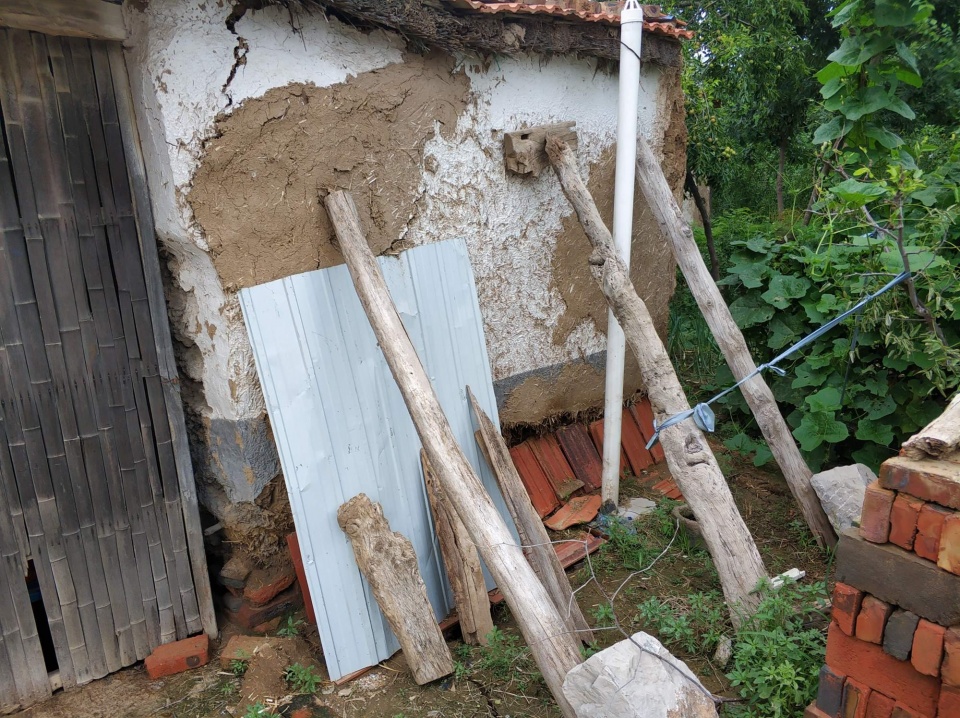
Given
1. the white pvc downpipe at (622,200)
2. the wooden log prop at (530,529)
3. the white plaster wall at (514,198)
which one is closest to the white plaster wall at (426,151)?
the white plaster wall at (514,198)

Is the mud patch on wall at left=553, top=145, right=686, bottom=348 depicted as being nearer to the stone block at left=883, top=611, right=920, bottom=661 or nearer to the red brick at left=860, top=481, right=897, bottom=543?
the red brick at left=860, top=481, right=897, bottom=543

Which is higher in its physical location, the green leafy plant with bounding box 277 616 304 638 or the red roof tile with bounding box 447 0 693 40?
the red roof tile with bounding box 447 0 693 40

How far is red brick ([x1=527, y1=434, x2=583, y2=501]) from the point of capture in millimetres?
4203

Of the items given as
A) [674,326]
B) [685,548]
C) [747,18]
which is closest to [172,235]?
[685,548]

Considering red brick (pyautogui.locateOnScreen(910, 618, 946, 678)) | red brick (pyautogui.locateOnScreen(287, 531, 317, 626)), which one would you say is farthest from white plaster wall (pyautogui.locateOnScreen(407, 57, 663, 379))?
red brick (pyautogui.locateOnScreen(910, 618, 946, 678))

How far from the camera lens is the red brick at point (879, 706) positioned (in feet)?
7.01

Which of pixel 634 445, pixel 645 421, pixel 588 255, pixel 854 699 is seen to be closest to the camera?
pixel 854 699

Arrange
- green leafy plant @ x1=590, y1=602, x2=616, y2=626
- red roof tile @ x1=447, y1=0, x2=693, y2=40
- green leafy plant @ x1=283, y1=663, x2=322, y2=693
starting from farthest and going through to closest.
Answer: red roof tile @ x1=447, y1=0, x2=693, y2=40
green leafy plant @ x1=590, y1=602, x2=616, y2=626
green leafy plant @ x1=283, y1=663, x2=322, y2=693

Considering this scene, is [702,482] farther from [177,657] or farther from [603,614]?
[177,657]

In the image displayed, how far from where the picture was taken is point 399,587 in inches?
115

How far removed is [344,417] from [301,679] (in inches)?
43.1

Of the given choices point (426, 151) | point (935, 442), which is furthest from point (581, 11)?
point (935, 442)

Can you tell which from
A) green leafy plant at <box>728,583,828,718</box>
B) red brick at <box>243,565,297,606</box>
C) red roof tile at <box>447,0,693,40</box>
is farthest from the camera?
red roof tile at <box>447,0,693,40</box>

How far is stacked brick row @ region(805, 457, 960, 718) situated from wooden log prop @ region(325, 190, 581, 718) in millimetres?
869
